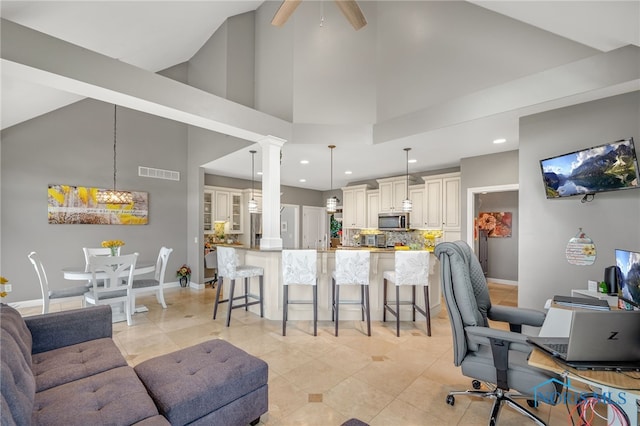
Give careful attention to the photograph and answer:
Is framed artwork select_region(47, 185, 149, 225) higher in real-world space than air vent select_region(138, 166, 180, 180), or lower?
lower

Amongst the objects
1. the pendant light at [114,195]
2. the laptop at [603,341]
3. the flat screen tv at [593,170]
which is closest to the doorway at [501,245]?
the flat screen tv at [593,170]

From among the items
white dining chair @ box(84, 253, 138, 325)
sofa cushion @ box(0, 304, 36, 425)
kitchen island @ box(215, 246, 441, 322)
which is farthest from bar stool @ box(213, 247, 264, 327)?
sofa cushion @ box(0, 304, 36, 425)

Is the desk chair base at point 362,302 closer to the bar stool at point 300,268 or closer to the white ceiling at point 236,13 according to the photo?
the bar stool at point 300,268

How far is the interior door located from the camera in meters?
8.93

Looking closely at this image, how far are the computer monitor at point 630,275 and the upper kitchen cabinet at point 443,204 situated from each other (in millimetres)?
3631

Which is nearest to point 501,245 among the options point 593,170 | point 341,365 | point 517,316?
point 593,170

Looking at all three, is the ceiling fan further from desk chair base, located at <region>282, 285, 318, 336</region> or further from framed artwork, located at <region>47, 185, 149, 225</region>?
framed artwork, located at <region>47, 185, 149, 225</region>

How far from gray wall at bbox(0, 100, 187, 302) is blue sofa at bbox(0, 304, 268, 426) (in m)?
3.64

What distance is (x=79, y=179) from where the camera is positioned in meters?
4.96

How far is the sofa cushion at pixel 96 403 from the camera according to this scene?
48.4 inches

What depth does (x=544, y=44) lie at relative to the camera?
2924mm

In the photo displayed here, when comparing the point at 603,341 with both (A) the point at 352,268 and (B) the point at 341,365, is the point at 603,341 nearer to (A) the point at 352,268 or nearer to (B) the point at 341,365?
(B) the point at 341,365

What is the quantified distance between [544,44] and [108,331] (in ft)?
16.5

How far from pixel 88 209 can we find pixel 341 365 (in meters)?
5.26
